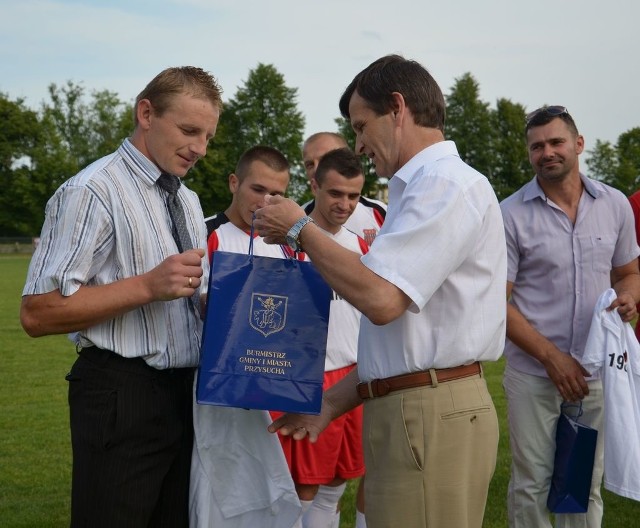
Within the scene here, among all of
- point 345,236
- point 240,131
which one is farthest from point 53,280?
point 240,131

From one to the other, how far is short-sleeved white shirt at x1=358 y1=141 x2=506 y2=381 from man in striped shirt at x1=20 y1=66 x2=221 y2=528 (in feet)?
2.42

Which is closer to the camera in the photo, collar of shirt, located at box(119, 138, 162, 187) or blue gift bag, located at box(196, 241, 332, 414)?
blue gift bag, located at box(196, 241, 332, 414)

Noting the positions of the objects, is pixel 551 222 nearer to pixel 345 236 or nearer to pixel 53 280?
pixel 345 236

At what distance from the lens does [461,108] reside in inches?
2776

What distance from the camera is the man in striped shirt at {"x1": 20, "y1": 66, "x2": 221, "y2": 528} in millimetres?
3105

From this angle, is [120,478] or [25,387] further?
[25,387]

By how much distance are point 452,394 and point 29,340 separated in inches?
546

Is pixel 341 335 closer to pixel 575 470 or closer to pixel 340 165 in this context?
pixel 340 165

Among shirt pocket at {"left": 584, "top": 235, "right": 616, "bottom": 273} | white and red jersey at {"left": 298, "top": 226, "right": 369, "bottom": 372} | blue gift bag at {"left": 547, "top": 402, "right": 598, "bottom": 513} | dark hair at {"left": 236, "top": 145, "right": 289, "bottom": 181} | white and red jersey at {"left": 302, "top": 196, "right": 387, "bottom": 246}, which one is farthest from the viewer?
white and red jersey at {"left": 302, "top": 196, "right": 387, "bottom": 246}

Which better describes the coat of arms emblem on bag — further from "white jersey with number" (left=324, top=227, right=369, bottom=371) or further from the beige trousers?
"white jersey with number" (left=324, top=227, right=369, bottom=371)

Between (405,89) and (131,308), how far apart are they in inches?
51.1

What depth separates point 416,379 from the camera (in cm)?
318

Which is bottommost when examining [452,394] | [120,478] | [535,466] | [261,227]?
[535,466]

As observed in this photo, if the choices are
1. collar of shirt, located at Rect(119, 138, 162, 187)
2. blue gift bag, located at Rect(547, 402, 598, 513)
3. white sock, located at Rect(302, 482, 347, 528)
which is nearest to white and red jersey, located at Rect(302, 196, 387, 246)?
white sock, located at Rect(302, 482, 347, 528)
